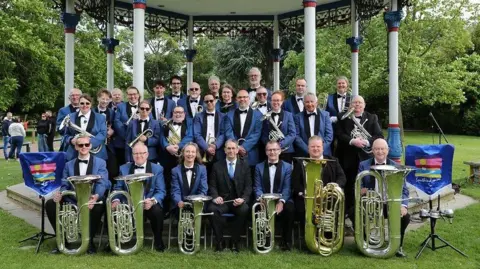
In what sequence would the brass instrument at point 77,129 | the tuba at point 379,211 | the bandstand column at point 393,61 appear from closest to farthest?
the tuba at point 379,211 → the brass instrument at point 77,129 → the bandstand column at point 393,61

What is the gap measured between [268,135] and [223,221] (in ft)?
4.40

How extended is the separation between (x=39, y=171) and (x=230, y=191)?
240 centimetres

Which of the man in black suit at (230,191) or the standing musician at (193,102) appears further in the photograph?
the standing musician at (193,102)

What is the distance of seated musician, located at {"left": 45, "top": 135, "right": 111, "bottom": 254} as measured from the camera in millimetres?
5211

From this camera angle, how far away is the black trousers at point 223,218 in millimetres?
5266

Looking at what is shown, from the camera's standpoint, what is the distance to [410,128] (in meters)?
33.7

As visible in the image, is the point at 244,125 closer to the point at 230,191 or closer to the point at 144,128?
the point at 230,191

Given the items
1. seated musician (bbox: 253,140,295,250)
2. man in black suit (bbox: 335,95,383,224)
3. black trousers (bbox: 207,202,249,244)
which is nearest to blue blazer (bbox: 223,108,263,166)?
→ seated musician (bbox: 253,140,295,250)

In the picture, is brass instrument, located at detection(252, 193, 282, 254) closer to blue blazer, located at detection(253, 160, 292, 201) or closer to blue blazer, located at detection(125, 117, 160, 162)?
blue blazer, located at detection(253, 160, 292, 201)

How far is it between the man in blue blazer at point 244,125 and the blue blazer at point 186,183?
695mm

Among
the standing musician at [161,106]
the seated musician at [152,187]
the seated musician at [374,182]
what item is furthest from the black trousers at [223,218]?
the standing musician at [161,106]

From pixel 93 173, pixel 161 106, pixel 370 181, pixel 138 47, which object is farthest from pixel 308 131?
pixel 138 47

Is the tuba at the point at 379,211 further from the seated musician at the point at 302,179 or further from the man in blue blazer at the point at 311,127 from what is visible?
the man in blue blazer at the point at 311,127

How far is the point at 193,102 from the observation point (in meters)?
6.70
